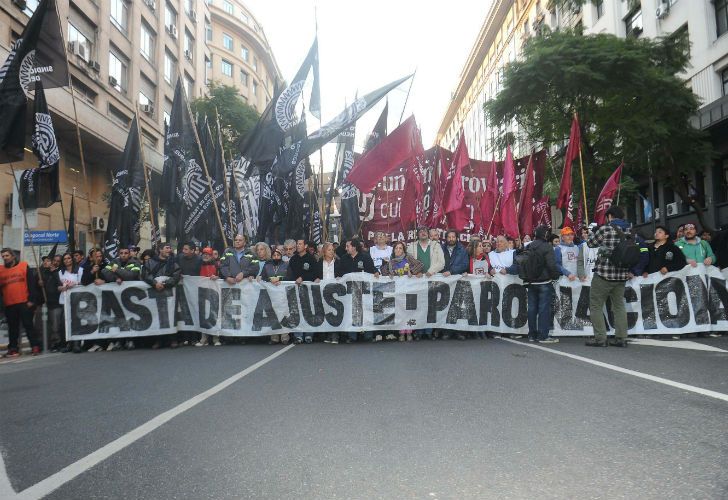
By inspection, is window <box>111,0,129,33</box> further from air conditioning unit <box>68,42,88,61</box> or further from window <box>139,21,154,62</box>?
air conditioning unit <box>68,42,88,61</box>

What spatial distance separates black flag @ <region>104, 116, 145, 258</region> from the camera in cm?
1245

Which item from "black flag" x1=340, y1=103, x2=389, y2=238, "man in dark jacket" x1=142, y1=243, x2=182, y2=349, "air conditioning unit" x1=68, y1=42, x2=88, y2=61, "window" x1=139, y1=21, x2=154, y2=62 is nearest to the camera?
"man in dark jacket" x1=142, y1=243, x2=182, y2=349

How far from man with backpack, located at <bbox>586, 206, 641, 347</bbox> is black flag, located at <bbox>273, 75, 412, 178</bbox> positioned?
19.5 ft

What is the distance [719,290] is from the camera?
938cm

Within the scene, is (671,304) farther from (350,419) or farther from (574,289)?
(350,419)

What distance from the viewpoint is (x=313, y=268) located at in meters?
10.4

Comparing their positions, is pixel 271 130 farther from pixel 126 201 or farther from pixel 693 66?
pixel 693 66

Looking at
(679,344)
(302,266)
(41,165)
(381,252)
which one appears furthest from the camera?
(381,252)

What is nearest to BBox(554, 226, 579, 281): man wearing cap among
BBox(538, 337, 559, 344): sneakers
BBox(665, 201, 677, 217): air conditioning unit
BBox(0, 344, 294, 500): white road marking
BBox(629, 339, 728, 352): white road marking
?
BBox(538, 337, 559, 344): sneakers

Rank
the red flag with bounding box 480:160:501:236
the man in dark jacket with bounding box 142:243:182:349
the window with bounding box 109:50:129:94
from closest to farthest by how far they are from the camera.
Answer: the man in dark jacket with bounding box 142:243:182:349 → the red flag with bounding box 480:160:501:236 → the window with bounding box 109:50:129:94

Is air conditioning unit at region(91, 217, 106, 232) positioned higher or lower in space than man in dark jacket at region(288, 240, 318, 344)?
higher

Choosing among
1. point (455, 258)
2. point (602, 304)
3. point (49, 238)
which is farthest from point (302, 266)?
point (49, 238)

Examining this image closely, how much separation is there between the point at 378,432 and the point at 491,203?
1101 centimetres

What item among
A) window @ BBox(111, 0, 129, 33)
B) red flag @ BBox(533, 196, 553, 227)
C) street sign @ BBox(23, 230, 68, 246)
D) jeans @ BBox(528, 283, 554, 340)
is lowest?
jeans @ BBox(528, 283, 554, 340)
